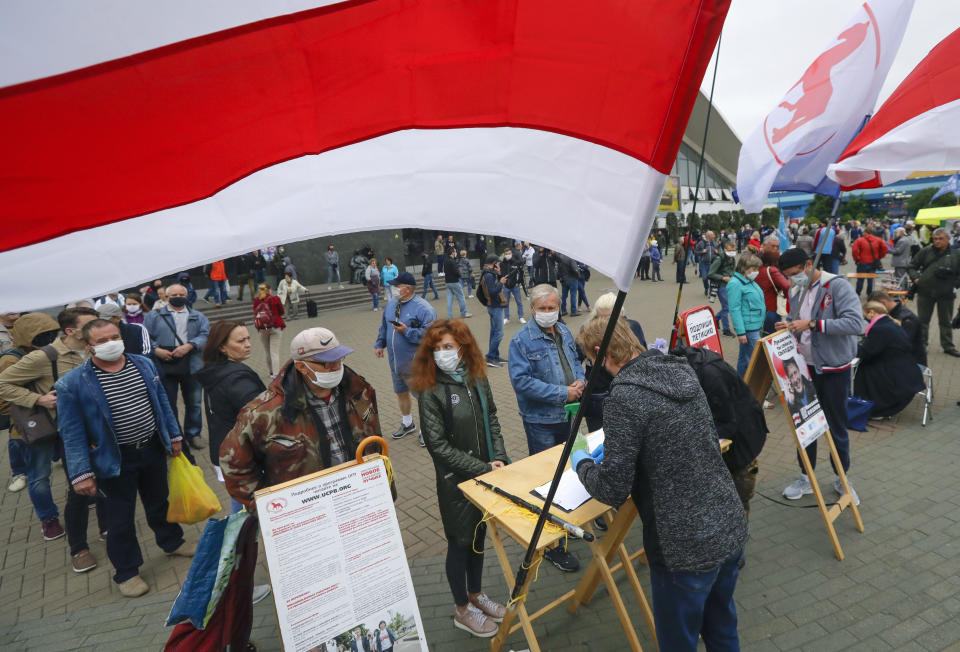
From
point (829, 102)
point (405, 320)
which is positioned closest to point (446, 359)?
point (405, 320)

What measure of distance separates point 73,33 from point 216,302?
19.8m

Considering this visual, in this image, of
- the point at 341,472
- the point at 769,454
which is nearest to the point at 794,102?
the point at 769,454

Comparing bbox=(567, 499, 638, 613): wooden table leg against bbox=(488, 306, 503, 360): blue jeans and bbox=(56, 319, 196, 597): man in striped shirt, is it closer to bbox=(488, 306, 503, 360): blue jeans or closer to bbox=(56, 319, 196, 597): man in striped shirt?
bbox=(56, 319, 196, 597): man in striped shirt

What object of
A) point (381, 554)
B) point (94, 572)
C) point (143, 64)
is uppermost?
point (143, 64)

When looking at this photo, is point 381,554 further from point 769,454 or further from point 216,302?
point 216,302

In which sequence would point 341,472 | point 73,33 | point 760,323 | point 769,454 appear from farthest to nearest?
point 760,323, point 769,454, point 341,472, point 73,33

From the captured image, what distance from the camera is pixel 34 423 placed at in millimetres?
4316

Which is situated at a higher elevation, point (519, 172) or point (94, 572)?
point (519, 172)

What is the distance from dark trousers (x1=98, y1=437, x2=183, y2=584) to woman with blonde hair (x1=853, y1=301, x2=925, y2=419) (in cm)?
741

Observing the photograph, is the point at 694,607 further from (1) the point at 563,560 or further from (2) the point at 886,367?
(2) the point at 886,367

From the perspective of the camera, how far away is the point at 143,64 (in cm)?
135

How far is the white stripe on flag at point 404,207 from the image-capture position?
151cm

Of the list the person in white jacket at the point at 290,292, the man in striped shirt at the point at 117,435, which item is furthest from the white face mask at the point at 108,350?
the person in white jacket at the point at 290,292

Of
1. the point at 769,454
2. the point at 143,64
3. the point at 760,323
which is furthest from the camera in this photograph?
the point at 760,323
